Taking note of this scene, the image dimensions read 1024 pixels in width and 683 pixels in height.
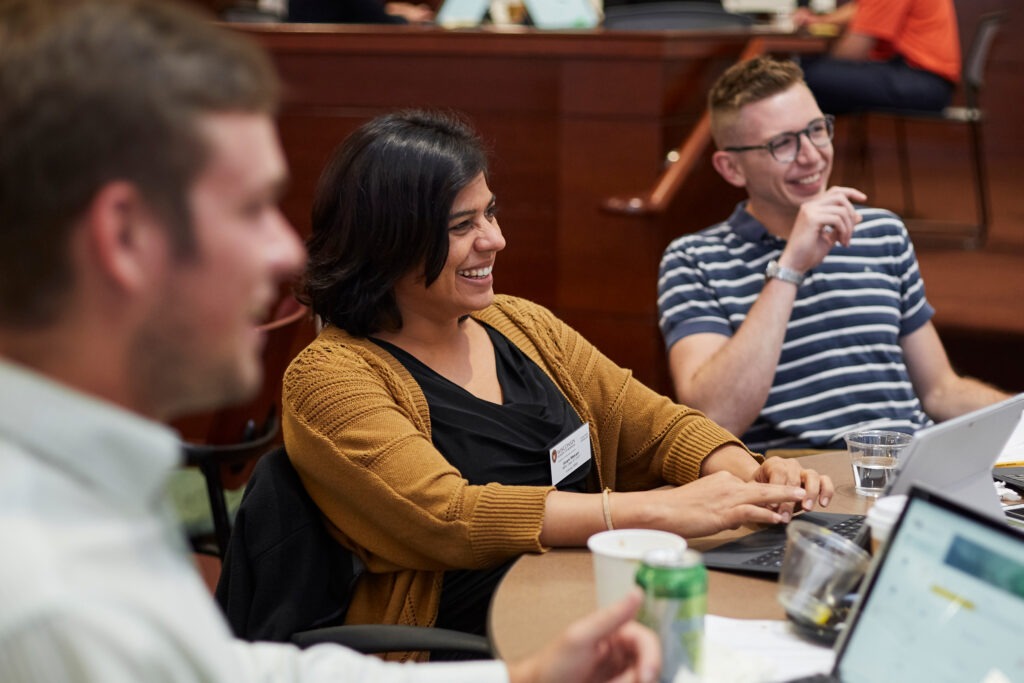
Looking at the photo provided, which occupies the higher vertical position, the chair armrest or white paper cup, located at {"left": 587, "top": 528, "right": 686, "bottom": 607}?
white paper cup, located at {"left": 587, "top": 528, "right": 686, "bottom": 607}

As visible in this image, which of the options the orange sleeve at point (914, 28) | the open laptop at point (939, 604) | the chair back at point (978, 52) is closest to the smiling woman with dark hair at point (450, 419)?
the open laptop at point (939, 604)

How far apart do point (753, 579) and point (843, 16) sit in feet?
18.4

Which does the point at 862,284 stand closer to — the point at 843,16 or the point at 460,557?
the point at 460,557

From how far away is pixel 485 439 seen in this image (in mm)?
1897

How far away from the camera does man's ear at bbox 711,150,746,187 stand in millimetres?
2660

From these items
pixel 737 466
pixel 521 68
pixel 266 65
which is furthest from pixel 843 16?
pixel 266 65

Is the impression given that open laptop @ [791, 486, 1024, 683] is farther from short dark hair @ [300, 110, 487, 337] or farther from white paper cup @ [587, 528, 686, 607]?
short dark hair @ [300, 110, 487, 337]

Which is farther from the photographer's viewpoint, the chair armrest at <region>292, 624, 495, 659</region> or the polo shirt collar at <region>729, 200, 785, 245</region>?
the polo shirt collar at <region>729, 200, 785, 245</region>

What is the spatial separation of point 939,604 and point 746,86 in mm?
1732

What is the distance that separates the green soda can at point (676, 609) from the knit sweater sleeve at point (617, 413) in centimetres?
90

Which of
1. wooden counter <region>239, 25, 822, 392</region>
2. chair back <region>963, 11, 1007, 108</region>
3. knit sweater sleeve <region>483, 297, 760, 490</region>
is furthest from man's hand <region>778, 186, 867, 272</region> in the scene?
chair back <region>963, 11, 1007, 108</region>

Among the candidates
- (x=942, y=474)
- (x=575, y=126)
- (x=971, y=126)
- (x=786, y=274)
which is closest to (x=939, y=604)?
(x=942, y=474)

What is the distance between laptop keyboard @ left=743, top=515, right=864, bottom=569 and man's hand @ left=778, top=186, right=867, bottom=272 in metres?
0.80

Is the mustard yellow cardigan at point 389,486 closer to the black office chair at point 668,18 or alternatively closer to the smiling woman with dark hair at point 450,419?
the smiling woman with dark hair at point 450,419
